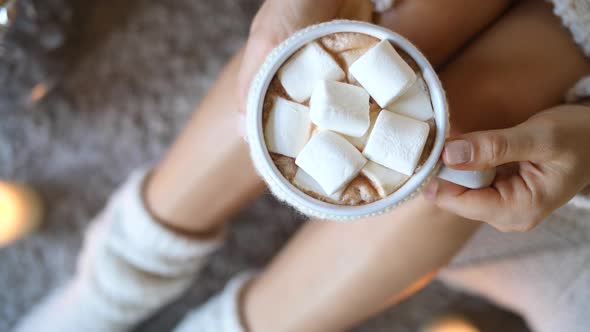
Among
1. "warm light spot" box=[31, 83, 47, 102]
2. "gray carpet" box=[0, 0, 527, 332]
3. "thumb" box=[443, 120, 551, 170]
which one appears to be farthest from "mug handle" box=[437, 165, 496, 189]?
"warm light spot" box=[31, 83, 47, 102]

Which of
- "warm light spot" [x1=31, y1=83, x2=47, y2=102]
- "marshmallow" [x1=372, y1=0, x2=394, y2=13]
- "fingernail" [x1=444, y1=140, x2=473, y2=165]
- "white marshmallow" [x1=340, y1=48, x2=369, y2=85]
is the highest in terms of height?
"white marshmallow" [x1=340, y1=48, x2=369, y2=85]

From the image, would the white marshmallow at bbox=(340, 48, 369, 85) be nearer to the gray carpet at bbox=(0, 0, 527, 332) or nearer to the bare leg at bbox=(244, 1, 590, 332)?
the bare leg at bbox=(244, 1, 590, 332)

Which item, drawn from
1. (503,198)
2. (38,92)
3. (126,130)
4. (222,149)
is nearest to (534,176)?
(503,198)

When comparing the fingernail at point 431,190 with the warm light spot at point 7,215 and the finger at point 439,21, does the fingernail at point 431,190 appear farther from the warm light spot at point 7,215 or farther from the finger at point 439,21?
the warm light spot at point 7,215

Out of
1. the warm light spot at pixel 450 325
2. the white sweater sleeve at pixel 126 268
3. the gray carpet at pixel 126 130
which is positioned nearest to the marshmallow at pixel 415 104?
the white sweater sleeve at pixel 126 268

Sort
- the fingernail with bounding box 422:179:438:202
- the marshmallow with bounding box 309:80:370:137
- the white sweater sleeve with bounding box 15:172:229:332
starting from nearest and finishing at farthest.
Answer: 1. the marshmallow with bounding box 309:80:370:137
2. the fingernail with bounding box 422:179:438:202
3. the white sweater sleeve with bounding box 15:172:229:332

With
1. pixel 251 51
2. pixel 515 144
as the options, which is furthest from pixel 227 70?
pixel 515 144
